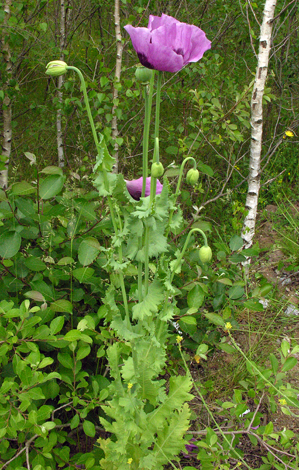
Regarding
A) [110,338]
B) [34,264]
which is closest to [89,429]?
[110,338]

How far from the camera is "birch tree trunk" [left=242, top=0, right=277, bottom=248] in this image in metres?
2.18

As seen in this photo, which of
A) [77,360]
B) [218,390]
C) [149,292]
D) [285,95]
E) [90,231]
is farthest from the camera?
[285,95]

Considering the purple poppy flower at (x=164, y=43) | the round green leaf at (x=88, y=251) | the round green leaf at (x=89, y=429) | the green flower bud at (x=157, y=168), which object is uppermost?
the purple poppy flower at (x=164, y=43)

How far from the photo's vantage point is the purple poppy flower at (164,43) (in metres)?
0.73

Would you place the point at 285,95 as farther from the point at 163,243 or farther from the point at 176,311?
the point at 163,243

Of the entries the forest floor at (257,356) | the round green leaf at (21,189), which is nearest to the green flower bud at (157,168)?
the round green leaf at (21,189)

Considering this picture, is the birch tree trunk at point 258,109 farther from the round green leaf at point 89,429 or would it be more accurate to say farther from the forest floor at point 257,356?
the round green leaf at point 89,429

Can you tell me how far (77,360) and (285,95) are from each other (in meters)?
3.31

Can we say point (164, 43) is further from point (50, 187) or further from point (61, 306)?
point (61, 306)

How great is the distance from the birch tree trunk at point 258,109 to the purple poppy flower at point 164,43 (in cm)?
138

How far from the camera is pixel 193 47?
2.64ft

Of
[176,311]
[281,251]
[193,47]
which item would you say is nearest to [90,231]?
[176,311]

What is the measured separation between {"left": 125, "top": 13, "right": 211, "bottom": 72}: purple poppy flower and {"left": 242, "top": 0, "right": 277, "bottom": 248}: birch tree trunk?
1383 millimetres

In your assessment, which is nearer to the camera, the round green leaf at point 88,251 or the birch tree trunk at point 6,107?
the round green leaf at point 88,251
